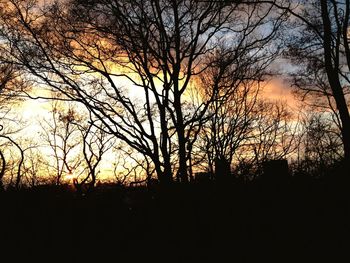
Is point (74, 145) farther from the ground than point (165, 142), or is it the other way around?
point (74, 145)

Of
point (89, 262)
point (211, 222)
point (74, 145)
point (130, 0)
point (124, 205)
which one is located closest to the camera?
point (89, 262)

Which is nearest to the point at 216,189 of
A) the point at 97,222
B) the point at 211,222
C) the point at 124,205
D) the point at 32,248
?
the point at 211,222

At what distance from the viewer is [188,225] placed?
23.3 ft

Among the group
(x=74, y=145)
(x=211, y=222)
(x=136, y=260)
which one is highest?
(x=74, y=145)

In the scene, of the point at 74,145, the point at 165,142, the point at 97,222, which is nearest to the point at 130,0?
the point at 165,142

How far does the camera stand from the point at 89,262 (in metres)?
5.88

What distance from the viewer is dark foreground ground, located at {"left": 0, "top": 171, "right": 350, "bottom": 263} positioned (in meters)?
5.97

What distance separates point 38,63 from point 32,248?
7112mm

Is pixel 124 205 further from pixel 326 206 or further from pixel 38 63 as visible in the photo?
pixel 38 63

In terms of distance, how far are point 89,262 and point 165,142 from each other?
6315mm

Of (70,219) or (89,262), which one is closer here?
(89,262)

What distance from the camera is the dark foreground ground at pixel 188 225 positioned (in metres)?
5.97

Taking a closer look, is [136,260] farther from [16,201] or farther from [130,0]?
[130,0]

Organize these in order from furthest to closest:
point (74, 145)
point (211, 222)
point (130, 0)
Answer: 1. point (74, 145)
2. point (130, 0)
3. point (211, 222)
